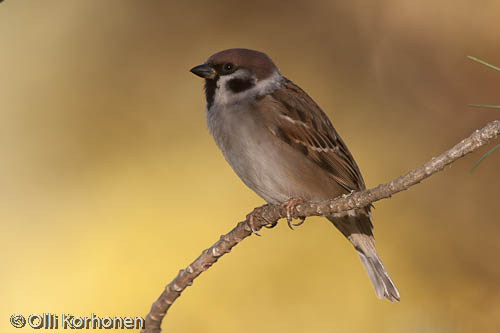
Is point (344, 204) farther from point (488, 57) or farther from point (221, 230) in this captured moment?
point (488, 57)

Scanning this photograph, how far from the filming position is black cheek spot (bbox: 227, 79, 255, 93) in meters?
3.21

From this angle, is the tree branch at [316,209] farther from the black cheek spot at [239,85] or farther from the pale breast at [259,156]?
the black cheek spot at [239,85]

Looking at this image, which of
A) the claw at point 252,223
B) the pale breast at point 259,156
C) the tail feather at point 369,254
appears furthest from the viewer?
the tail feather at point 369,254

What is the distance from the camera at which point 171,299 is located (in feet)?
6.75

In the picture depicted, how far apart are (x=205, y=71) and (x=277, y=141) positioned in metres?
0.51

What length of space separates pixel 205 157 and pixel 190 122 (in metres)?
0.29

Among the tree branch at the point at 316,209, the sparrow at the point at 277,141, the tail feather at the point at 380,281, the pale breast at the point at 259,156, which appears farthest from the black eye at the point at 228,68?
the tail feather at the point at 380,281

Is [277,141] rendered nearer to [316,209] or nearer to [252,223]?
[252,223]

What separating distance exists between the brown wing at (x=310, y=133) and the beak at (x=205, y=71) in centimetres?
31

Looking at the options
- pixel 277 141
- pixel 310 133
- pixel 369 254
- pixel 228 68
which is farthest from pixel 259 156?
pixel 369 254

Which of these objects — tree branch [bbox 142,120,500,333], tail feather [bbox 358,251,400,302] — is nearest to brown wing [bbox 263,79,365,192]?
tail feather [bbox 358,251,400,302]

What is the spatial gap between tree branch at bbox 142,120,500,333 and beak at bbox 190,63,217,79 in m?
0.83

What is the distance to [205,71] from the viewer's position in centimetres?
319

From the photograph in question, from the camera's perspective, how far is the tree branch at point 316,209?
157 cm
